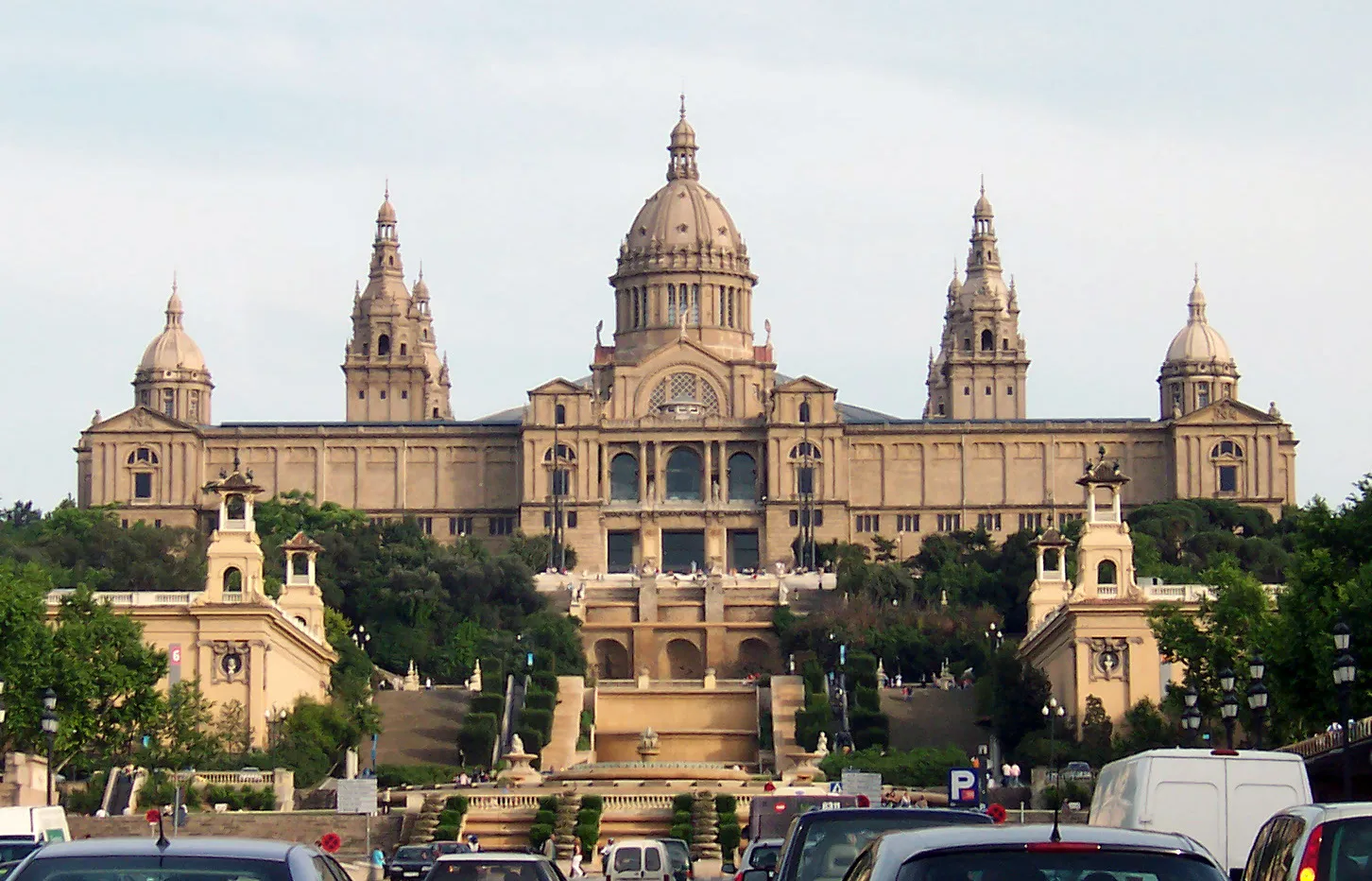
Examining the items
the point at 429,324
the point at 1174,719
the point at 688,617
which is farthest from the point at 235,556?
the point at 429,324

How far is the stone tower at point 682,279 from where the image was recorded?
6619 inches

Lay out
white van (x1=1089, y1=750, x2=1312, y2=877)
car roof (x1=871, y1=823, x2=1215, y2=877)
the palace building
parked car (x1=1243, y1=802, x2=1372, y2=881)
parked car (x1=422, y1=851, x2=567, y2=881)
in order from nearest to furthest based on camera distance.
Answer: car roof (x1=871, y1=823, x2=1215, y2=877)
parked car (x1=1243, y1=802, x2=1372, y2=881)
parked car (x1=422, y1=851, x2=567, y2=881)
white van (x1=1089, y1=750, x2=1312, y2=877)
the palace building

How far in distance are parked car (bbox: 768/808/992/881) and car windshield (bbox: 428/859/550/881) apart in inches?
98.5

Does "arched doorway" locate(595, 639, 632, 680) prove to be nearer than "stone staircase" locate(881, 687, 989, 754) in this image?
No

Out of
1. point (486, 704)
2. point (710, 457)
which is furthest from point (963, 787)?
point (710, 457)

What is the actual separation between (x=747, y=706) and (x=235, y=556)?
22.5 m

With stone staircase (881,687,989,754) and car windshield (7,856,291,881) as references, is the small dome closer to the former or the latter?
stone staircase (881,687,989,754)

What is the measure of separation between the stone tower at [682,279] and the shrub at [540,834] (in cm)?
9681

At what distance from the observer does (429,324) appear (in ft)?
604

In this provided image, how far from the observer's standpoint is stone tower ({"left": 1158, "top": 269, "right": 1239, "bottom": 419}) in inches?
6220

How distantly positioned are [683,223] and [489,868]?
470ft

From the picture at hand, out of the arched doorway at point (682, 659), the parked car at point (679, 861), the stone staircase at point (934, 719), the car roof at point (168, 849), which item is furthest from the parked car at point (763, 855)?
the arched doorway at point (682, 659)

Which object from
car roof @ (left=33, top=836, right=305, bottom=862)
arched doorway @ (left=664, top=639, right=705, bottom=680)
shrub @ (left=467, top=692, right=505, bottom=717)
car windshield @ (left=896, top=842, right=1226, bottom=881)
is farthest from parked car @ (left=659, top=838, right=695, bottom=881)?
Answer: arched doorway @ (left=664, top=639, right=705, bottom=680)

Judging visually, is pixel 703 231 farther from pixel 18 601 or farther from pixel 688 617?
pixel 18 601
